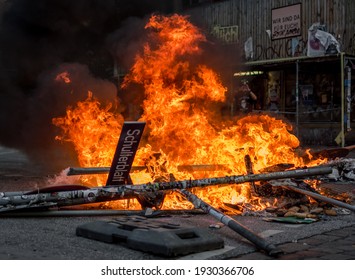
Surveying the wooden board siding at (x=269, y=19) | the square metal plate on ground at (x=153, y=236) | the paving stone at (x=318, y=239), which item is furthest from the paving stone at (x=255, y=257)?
the wooden board siding at (x=269, y=19)

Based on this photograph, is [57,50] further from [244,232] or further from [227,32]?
[227,32]

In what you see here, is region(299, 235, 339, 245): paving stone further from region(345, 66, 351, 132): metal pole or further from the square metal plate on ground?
region(345, 66, 351, 132): metal pole

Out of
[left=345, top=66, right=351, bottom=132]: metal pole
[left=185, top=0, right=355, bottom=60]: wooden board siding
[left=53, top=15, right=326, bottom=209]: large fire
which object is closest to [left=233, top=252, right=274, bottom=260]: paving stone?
[left=53, top=15, right=326, bottom=209]: large fire

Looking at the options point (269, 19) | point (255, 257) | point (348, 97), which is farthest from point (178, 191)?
point (269, 19)

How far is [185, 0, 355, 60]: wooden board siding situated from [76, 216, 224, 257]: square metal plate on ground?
476 inches

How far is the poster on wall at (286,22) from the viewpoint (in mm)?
19359

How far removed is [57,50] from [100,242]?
6.41 metres

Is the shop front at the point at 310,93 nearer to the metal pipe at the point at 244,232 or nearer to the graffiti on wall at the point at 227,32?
the graffiti on wall at the point at 227,32

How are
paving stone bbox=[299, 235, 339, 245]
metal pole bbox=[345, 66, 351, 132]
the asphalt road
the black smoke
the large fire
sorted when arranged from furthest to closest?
metal pole bbox=[345, 66, 351, 132], the black smoke, the large fire, paving stone bbox=[299, 235, 339, 245], the asphalt road

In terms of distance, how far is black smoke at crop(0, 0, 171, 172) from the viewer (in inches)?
408

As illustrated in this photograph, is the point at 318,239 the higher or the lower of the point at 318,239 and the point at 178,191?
the lower

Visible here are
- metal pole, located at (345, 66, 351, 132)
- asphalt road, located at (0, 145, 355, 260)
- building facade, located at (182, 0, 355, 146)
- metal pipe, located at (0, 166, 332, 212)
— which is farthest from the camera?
building facade, located at (182, 0, 355, 146)

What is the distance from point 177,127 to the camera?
9.03 m
